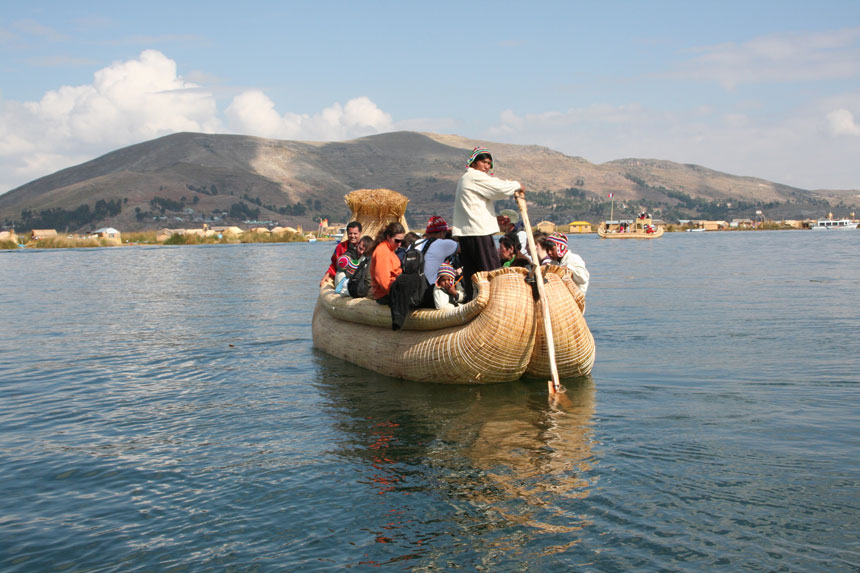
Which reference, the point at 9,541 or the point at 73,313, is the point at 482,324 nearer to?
the point at 9,541

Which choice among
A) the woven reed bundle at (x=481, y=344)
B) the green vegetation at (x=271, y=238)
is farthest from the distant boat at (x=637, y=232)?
the woven reed bundle at (x=481, y=344)

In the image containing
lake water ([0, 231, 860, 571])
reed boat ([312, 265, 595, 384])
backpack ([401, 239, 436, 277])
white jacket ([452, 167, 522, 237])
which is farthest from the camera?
backpack ([401, 239, 436, 277])

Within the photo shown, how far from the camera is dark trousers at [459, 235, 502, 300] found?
9469mm

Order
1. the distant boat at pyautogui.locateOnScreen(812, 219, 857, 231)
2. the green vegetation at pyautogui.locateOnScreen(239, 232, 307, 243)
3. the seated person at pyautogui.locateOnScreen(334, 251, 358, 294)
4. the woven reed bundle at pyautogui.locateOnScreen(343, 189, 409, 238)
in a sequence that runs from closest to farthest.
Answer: the seated person at pyautogui.locateOnScreen(334, 251, 358, 294), the woven reed bundle at pyautogui.locateOnScreen(343, 189, 409, 238), the green vegetation at pyautogui.locateOnScreen(239, 232, 307, 243), the distant boat at pyautogui.locateOnScreen(812, 219, 857, 231)

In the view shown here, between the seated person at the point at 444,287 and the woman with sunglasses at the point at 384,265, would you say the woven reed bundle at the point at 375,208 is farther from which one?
the seated person at the point at 444,287

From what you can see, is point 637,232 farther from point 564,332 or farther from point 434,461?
point 434,461

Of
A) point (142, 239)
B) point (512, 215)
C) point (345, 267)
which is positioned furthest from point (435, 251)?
point (142, 239)

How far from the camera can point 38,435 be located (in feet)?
26.8

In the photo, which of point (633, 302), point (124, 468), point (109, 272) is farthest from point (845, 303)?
point (109, 272)

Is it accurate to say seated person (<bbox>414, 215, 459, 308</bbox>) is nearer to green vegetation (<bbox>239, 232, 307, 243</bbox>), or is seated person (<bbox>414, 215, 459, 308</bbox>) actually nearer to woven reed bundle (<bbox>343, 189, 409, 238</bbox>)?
woven reed bundle (<bbox>343, 189, 409, 238</bbox>)

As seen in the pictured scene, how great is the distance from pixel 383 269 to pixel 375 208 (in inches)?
248

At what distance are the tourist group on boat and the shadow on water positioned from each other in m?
1.19

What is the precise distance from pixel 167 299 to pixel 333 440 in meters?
18.6

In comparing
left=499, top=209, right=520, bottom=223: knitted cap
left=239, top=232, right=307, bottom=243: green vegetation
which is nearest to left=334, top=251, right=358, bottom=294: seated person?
left=499, top=209, right=520, bottom=223: knitted cap
